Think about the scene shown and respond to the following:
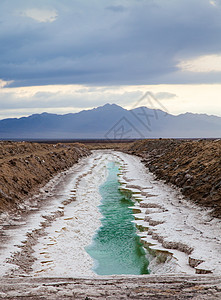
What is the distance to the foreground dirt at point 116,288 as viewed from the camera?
261 inches

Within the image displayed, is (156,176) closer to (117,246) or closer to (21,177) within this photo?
(21,177)

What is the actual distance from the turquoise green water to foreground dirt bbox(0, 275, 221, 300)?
10.6 ft

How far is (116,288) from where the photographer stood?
7223 millimetres

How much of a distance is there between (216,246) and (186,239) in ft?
4.12

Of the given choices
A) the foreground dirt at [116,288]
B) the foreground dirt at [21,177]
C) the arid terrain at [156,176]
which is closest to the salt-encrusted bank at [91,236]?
the arid terrain at [156,176]

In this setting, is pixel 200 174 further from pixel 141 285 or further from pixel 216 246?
pixel 141 285

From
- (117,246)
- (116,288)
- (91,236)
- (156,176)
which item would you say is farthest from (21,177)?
(116,288)

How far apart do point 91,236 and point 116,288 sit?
7928 millimetres

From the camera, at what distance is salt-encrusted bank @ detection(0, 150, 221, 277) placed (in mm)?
10680

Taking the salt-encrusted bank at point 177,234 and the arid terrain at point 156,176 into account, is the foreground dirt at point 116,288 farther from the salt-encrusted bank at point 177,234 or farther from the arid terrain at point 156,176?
the salt-encrusted bank at point 177,234

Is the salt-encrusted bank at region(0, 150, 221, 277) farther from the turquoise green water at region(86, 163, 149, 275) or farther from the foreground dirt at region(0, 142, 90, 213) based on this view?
the foreground dirt at region(0, 142, 90, 213)

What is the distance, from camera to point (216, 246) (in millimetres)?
11789

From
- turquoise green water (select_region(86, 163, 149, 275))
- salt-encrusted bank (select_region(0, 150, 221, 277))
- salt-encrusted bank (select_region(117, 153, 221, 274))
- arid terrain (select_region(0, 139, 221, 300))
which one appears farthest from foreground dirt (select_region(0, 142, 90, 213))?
salt-encrusted bank (select_region(117, 153, 221, 274))

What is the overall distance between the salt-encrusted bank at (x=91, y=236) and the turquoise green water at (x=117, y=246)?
353 mm
